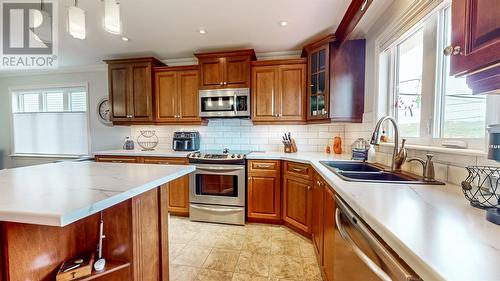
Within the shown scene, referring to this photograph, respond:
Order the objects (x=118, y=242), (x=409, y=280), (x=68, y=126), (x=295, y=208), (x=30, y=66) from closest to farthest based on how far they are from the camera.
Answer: (x=409, y=280) → (x=118, y=242) → (x=295, y=208) → (x=30, y=66) → (x=68, y=126)

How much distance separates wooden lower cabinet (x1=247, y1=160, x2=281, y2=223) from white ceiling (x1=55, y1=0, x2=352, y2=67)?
5.27 feet

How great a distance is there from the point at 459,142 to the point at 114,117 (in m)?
4.03

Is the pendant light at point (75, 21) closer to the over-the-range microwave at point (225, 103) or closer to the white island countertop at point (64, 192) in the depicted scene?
the white island countertop at point (64, 192)

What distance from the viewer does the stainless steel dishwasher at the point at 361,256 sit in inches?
24.0

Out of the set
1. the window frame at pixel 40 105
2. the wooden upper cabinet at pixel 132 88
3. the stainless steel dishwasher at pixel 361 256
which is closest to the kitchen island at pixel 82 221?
the stainless steel dishwasher at pixel 361 256

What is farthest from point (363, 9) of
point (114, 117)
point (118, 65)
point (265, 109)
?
point (114, 117)

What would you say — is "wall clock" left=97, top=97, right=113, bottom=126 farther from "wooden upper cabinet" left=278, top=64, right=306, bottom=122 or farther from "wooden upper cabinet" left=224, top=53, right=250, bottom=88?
"wooden upper cabinet" left=278, top=64, right=306, bottom=122

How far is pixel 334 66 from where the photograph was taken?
97.3 inches

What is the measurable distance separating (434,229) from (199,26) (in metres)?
2.61

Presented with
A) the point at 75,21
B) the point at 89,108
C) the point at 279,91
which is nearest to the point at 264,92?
the point at 279,91

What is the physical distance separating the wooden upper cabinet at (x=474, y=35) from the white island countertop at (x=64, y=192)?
4.46ft

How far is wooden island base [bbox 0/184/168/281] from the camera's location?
0.84 m

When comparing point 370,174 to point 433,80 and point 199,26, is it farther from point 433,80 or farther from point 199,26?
point 199,26

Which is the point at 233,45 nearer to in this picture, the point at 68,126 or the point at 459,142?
the point at 459,142
